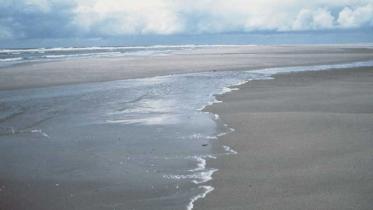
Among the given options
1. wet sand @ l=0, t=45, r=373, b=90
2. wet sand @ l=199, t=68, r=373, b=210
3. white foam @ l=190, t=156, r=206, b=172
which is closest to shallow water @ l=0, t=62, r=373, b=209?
white foam @ l=190, t=156, r=206, b=172

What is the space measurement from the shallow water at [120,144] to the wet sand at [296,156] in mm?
501

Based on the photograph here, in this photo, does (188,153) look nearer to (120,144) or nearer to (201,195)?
(120,144)

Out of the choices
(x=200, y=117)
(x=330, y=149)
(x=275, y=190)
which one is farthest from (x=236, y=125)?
(x=275, y=190)

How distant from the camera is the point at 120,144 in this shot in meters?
10.4

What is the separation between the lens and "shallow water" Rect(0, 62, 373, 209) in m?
7.29

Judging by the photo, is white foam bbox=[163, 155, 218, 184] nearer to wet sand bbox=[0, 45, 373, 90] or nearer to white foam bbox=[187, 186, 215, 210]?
white foam bbox=[187, 186, 215, 210]

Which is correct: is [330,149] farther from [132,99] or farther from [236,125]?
[132,99]

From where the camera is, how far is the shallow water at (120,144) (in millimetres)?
7289

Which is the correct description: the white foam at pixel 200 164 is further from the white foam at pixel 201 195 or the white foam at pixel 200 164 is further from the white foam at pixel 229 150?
the white foam at pixel 201 195

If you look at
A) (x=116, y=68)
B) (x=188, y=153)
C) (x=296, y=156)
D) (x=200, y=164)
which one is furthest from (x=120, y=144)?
(x=116, y=68)

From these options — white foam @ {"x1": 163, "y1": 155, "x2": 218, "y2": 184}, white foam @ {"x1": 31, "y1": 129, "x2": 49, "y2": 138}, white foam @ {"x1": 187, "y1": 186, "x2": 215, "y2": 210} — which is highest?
white foam @ {"x1": 31, "y1": 129, "x2": 49, "y2": 138}

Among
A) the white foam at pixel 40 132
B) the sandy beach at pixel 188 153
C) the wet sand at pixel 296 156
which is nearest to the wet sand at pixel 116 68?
the sandy beach at pixel 188 153

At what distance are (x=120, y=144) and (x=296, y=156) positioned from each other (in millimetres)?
4133

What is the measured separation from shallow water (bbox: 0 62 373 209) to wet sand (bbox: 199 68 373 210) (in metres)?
0.50
